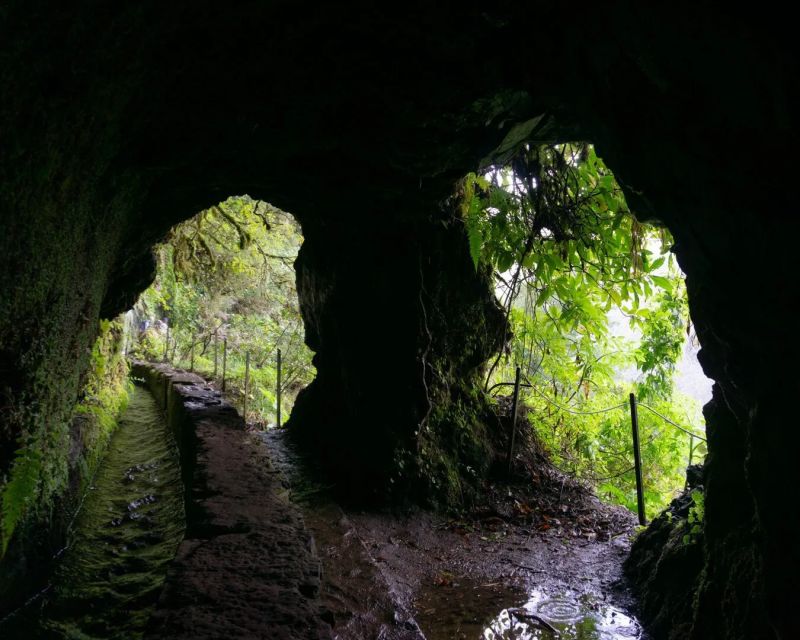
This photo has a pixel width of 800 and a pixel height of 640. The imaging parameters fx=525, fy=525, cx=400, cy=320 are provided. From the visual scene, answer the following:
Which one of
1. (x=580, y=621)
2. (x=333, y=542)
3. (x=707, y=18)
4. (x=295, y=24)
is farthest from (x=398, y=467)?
(x=707, y=18)

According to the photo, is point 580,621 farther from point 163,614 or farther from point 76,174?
point 76,174

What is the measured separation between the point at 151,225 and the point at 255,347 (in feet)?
40.2

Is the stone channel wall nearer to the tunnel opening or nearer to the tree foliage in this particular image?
the tree foliage

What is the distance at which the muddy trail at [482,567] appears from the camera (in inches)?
135

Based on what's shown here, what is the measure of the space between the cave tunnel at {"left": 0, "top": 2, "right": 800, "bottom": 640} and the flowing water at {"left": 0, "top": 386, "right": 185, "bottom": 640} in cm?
110

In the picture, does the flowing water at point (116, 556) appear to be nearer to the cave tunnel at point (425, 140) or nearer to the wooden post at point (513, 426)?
the cave tunnel at point (425, 140)

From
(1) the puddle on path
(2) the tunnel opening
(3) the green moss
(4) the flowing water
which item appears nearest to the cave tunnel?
(3) the green moss

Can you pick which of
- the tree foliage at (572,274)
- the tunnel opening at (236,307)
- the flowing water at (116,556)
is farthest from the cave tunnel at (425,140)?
the tunnel opening at (236,307)

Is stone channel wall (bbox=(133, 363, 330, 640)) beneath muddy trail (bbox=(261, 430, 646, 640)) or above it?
above

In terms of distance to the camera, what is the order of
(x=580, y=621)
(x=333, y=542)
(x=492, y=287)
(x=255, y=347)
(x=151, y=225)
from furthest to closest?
1. (x=255, y=347)
2. (x=492, y=287)
3. (x=151, y=225)
4. (x=333, y=542)
5. (x=580, y=621)

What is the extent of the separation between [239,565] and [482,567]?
2.67 meters

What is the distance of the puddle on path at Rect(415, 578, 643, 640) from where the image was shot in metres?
3.46

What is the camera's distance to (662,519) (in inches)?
171

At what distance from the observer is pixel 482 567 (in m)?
4.53
